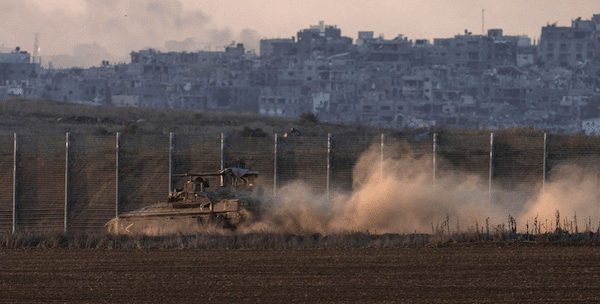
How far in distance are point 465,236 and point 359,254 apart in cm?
306

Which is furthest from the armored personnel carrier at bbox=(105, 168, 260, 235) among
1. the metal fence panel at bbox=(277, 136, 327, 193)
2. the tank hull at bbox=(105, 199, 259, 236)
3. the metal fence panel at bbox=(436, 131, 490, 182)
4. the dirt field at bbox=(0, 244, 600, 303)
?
the metal fence panel at bbox=(436, 131, 490, 182)

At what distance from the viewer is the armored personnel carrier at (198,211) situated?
25.4 metres

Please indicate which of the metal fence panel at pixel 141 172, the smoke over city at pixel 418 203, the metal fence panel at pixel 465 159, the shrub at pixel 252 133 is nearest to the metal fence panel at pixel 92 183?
the metal fence panel at pixel 141 172

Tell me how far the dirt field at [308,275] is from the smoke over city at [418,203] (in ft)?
14.4

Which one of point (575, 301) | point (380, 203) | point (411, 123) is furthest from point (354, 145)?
point (411, 123)

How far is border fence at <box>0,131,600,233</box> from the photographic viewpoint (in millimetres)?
28844

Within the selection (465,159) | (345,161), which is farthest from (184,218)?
(465,159)

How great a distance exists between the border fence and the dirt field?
25.6 feet

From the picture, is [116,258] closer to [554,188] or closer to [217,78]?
[554,188]

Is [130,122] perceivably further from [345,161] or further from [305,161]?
[305,161]

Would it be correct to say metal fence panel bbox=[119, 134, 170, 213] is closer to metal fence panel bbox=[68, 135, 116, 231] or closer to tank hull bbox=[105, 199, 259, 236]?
metal fence panel bbox=[68, 135, 116, 231]

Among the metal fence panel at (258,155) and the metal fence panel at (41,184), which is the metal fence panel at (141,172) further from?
the metal fence panel at (258,155)

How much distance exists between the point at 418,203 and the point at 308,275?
9435 millimetres

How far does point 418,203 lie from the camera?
26.2 metres
